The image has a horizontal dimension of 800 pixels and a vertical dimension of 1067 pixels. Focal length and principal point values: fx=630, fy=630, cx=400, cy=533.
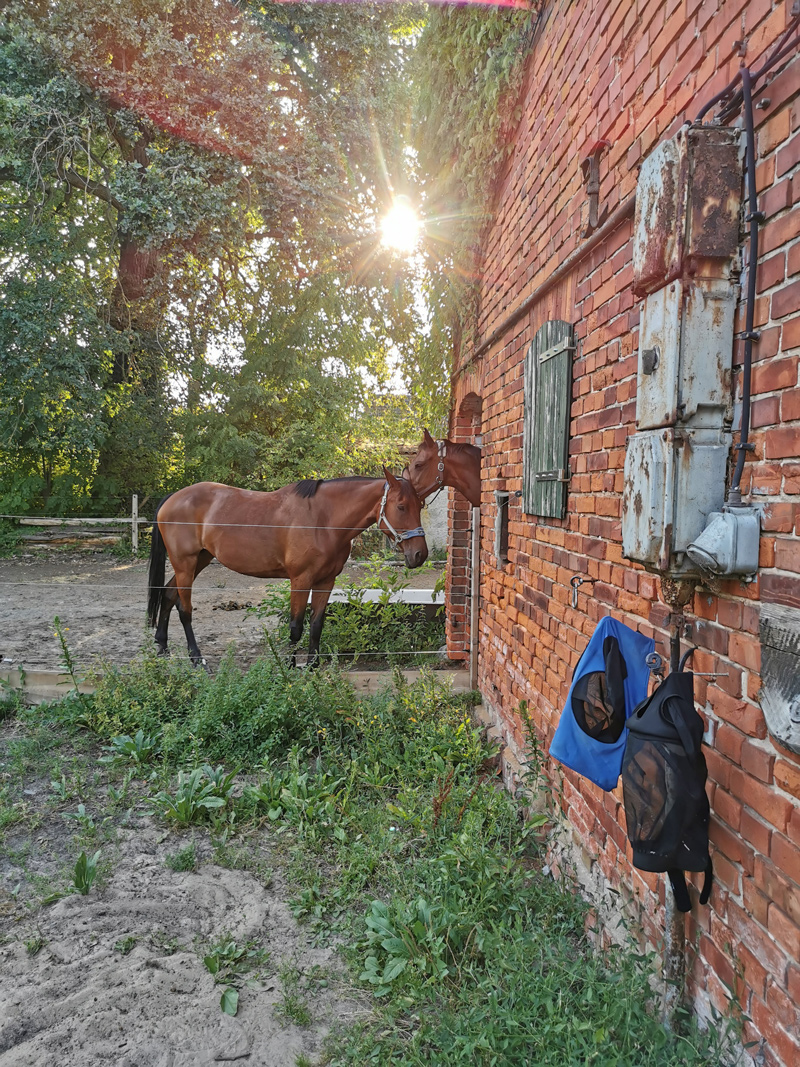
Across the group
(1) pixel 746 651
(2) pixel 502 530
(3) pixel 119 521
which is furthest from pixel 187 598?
(1) pixel 746 651

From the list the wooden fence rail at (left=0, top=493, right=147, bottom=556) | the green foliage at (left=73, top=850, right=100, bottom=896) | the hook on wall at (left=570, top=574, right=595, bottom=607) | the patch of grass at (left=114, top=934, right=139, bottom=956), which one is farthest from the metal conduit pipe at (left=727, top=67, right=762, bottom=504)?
the wooden fence rail at (left=0, top=493, right=147, bottom=556)

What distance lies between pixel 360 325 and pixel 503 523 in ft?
27.2

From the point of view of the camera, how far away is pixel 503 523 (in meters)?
4.43

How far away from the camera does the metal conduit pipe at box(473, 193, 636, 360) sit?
7.50 feet

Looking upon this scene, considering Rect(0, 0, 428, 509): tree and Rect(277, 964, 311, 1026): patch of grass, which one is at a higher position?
Rect(0, 0, 428, 509): tree

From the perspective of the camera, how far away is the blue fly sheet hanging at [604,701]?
1993 mm

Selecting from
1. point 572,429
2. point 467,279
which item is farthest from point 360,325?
point 572,429

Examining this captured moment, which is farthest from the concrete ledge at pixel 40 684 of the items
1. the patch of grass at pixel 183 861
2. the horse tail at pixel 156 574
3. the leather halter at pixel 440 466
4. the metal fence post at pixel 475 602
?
the leather halter at pixel 440 466

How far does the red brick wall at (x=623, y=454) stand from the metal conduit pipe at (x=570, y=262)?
0.14ft

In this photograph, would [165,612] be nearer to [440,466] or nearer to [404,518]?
[404,518]

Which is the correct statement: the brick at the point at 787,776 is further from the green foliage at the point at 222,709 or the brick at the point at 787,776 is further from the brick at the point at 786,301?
the green foliage at the point at 222,709

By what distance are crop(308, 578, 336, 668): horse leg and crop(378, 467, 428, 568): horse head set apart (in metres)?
0.93

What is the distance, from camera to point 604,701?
1.99m

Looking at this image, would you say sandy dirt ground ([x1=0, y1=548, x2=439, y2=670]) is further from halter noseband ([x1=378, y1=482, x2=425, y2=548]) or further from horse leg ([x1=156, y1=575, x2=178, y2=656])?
halter noseband ([x1=378, y1=482, x2=425, y2=548])
